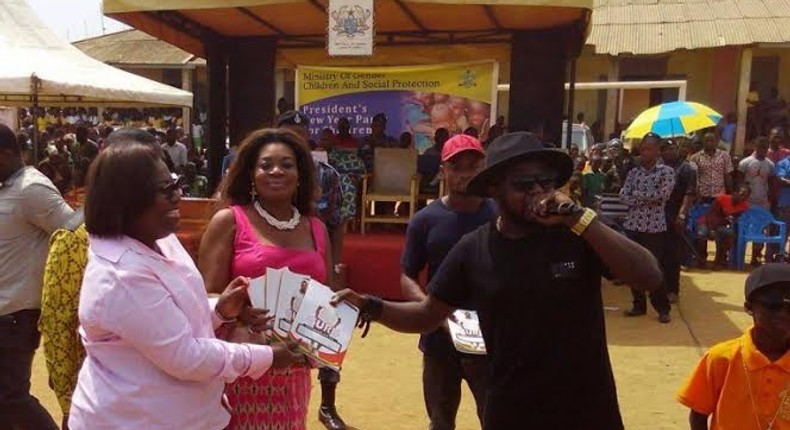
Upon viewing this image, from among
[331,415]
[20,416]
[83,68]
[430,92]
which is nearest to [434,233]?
[331,415]

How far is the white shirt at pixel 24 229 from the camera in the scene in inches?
132

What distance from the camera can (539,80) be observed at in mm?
9273

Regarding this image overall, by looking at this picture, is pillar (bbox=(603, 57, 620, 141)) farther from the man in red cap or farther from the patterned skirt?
the patterned skirt

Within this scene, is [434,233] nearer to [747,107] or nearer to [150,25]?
[150,25]

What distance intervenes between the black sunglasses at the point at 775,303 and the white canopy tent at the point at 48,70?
24.4 ft

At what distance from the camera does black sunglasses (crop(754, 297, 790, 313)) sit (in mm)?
2422

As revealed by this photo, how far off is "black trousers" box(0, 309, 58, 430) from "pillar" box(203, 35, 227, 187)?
679cm

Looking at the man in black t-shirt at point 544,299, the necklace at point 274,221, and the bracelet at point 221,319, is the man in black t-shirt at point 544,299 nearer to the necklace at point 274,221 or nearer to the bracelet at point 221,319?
the bracelet at point 221,319

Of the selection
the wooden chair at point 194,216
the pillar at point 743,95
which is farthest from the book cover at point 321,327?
the pillar at point 743,95

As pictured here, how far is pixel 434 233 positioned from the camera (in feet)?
11.1

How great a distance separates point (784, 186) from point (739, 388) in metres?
9.88

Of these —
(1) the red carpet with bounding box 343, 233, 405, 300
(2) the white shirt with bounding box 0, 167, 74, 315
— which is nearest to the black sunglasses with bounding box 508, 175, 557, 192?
(2) the white shirt with bounding box 0, 167, 74, 315

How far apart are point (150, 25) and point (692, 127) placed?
785 cm

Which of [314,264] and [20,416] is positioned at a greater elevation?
[314,264]
